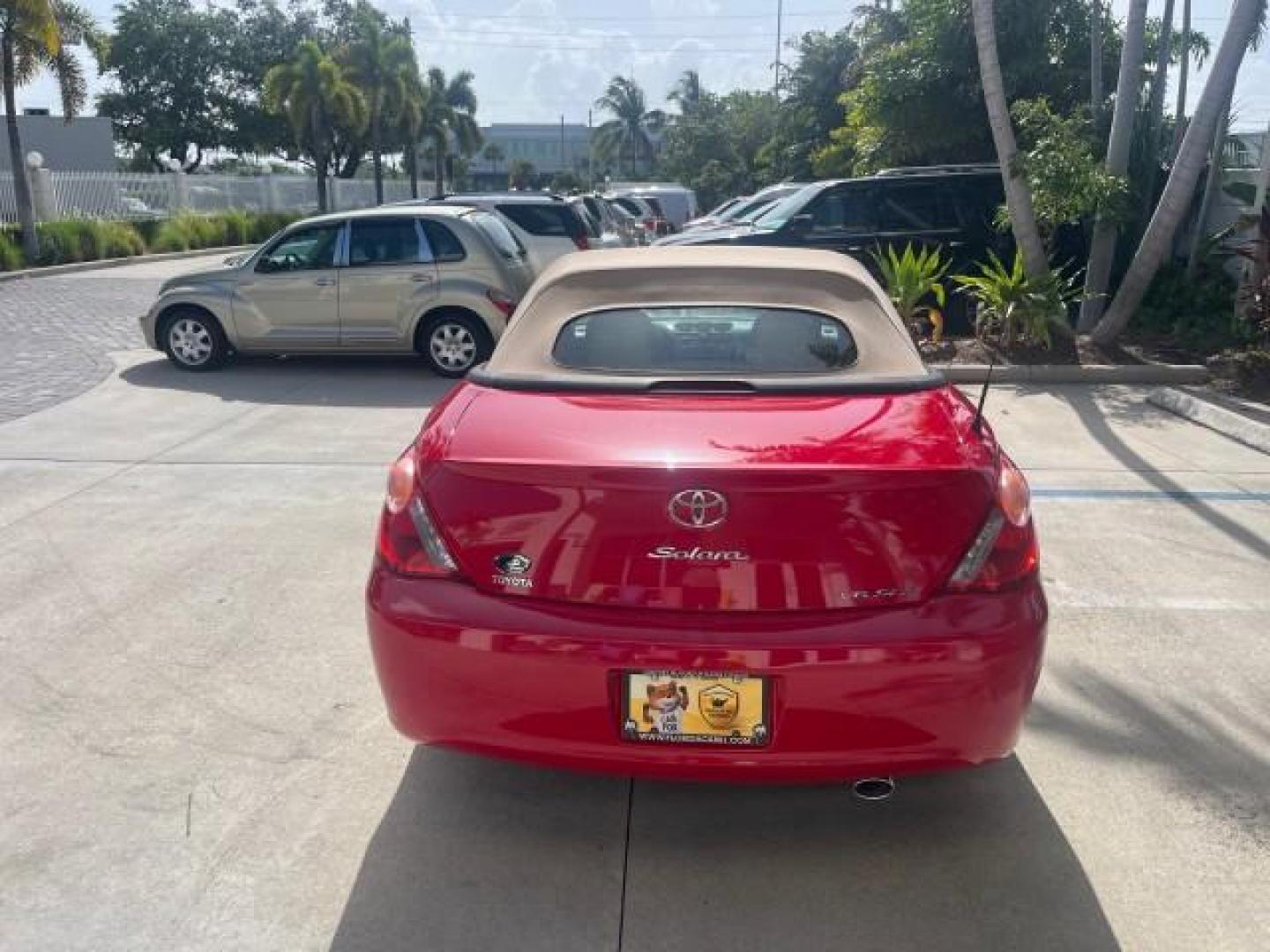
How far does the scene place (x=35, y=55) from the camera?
2053 cm

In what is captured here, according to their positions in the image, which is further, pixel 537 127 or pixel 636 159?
pixel 537 127

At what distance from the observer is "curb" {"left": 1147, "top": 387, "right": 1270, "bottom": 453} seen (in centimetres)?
741

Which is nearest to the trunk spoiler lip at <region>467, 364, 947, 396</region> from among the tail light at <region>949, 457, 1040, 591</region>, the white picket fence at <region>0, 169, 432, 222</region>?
the tail light at <region>949, 457, 1040, 591</region>

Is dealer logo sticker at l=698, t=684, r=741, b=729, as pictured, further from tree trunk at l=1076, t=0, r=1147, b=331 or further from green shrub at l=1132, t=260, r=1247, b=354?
green shrub at l=1132, t=260, r=1247, b=354

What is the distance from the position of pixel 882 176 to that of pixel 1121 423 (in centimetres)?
468

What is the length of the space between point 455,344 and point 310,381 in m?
1.35

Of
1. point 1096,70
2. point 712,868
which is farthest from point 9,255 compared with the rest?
point 712,868

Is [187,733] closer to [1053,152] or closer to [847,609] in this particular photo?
[847,609]

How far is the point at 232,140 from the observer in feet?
168

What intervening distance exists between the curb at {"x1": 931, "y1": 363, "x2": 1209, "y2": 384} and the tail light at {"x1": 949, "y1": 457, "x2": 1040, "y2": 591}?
708 cm

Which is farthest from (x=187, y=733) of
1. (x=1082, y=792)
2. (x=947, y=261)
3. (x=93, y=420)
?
(x=947, y=261)

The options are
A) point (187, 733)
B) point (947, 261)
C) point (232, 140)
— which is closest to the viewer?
point (187, 733)

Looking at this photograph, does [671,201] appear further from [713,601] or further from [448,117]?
[448,117]

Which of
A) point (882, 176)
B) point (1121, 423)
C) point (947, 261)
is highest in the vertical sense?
point (882, 176)
